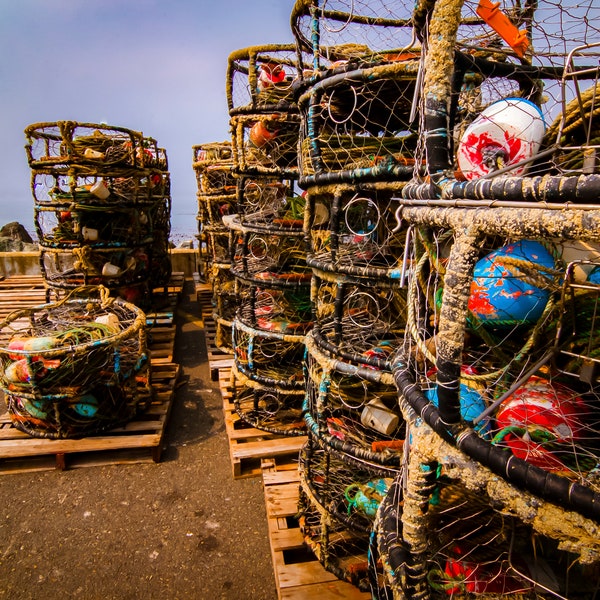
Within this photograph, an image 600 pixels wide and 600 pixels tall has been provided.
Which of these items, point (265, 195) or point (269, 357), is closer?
point (269, 357)

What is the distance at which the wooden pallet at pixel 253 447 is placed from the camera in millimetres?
4211

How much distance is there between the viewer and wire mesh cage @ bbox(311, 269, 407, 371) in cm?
261

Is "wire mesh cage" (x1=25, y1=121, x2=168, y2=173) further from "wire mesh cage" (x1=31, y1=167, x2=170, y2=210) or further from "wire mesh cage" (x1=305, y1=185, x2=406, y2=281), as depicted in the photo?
"wire mesh cage" (x1=305, y1=185, x2=406, y2=281)

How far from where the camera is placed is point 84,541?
11.2 feet

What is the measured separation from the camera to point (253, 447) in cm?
430

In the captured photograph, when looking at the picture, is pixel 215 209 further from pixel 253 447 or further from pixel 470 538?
pixel 470 538

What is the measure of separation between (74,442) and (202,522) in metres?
1.64

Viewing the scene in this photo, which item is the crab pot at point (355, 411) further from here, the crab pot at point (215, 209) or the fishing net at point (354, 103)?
the crab pot at point (215, 209)

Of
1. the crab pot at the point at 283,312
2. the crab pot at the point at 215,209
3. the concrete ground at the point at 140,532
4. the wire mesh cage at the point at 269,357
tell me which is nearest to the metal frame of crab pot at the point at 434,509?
the concrete ground at the point at 140,532

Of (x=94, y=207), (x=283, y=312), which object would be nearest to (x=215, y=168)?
(x=94, y=207)

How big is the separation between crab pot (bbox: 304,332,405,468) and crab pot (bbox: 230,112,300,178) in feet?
7.17

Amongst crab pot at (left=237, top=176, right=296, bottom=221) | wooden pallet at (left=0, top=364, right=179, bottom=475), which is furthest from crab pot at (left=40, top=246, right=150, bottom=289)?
crab pot at (left=237, top=176, right=296, bottom=221)

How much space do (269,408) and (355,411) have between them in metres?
1.97

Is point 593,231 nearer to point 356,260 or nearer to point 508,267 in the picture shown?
point 508,267
